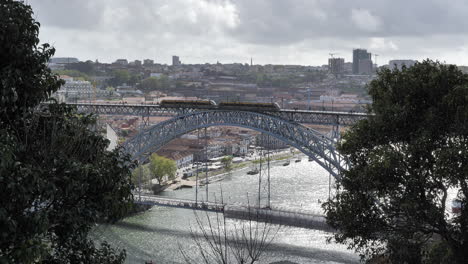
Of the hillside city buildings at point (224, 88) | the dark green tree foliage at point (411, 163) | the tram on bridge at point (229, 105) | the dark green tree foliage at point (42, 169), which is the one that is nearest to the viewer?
the dark green tree foliage at point (42, 169)

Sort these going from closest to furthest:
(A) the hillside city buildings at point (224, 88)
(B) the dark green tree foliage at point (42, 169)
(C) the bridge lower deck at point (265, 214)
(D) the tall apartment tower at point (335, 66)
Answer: (B) the dark green tree foliage at point (42, 169) < (C) the bridge lower deck at point (265, 214) < (A) the hillside city buildings at point (224, 88) < (D) the tall apartment tower at point (335, 66)

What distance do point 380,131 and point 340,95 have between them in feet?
98.1

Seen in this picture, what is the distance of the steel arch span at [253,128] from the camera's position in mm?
15336

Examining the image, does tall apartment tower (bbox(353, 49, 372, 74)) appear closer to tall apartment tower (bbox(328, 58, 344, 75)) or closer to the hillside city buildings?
the hillside city buildings

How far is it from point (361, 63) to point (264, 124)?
29.8 meters

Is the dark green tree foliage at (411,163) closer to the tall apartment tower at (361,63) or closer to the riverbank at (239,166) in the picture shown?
the riverbank at (239,166)

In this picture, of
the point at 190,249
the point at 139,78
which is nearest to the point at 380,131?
the point at 190,249

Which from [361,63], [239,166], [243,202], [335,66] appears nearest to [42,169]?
[243,202]

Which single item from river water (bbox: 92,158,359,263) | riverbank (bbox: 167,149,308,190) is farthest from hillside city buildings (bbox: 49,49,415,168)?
river water (bbox: 92,158,359,263)

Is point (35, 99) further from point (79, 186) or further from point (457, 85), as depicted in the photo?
point (457, 85)

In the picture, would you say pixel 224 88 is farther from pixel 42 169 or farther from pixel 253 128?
pixel 42 169

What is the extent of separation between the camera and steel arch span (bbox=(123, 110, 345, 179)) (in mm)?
15336

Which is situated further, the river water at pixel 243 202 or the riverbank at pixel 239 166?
the riverbank at pixel 239 166

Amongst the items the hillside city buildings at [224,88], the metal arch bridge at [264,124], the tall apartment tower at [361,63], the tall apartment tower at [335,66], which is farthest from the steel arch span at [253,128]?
the tall apartment tower at [361,63]
